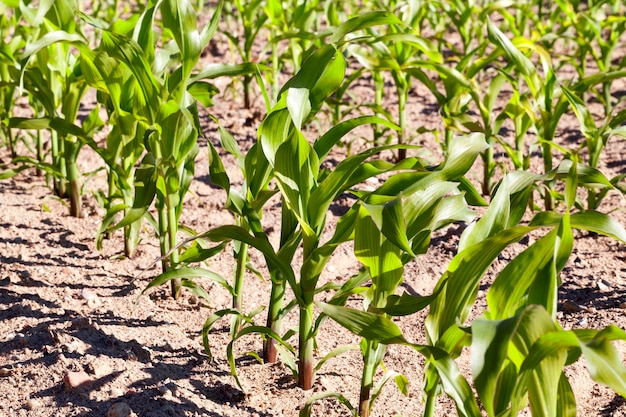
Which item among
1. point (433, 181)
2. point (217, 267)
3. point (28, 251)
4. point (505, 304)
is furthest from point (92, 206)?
point (505, 304)

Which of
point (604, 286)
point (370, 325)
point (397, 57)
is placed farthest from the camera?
point (397, 57)

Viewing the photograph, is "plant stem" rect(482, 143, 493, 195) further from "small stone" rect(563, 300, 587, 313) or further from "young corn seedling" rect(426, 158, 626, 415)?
"young corn seedling" rect(426, 158, 626, 415)

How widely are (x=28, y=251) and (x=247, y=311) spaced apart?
860mm

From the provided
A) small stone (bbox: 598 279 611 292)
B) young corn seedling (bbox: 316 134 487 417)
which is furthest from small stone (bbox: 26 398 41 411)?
small stone (bbox: 598 279 611 292)

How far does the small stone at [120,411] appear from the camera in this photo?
199 cm

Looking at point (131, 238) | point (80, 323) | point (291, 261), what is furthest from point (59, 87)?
point (291, 261)

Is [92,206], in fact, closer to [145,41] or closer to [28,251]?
[28,251]

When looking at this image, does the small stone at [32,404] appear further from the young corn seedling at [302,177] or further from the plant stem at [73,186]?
the plant stem at [73,186]

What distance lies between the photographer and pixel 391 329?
1.68 metres

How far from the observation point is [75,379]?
2.12m

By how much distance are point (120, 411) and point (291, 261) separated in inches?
24.7

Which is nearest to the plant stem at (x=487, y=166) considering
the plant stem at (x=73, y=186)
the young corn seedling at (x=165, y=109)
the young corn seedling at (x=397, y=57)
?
the young corn seedling at (x=397, y=57)

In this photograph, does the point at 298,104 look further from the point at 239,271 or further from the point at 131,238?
the point at 131,238

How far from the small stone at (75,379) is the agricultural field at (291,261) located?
4cm
